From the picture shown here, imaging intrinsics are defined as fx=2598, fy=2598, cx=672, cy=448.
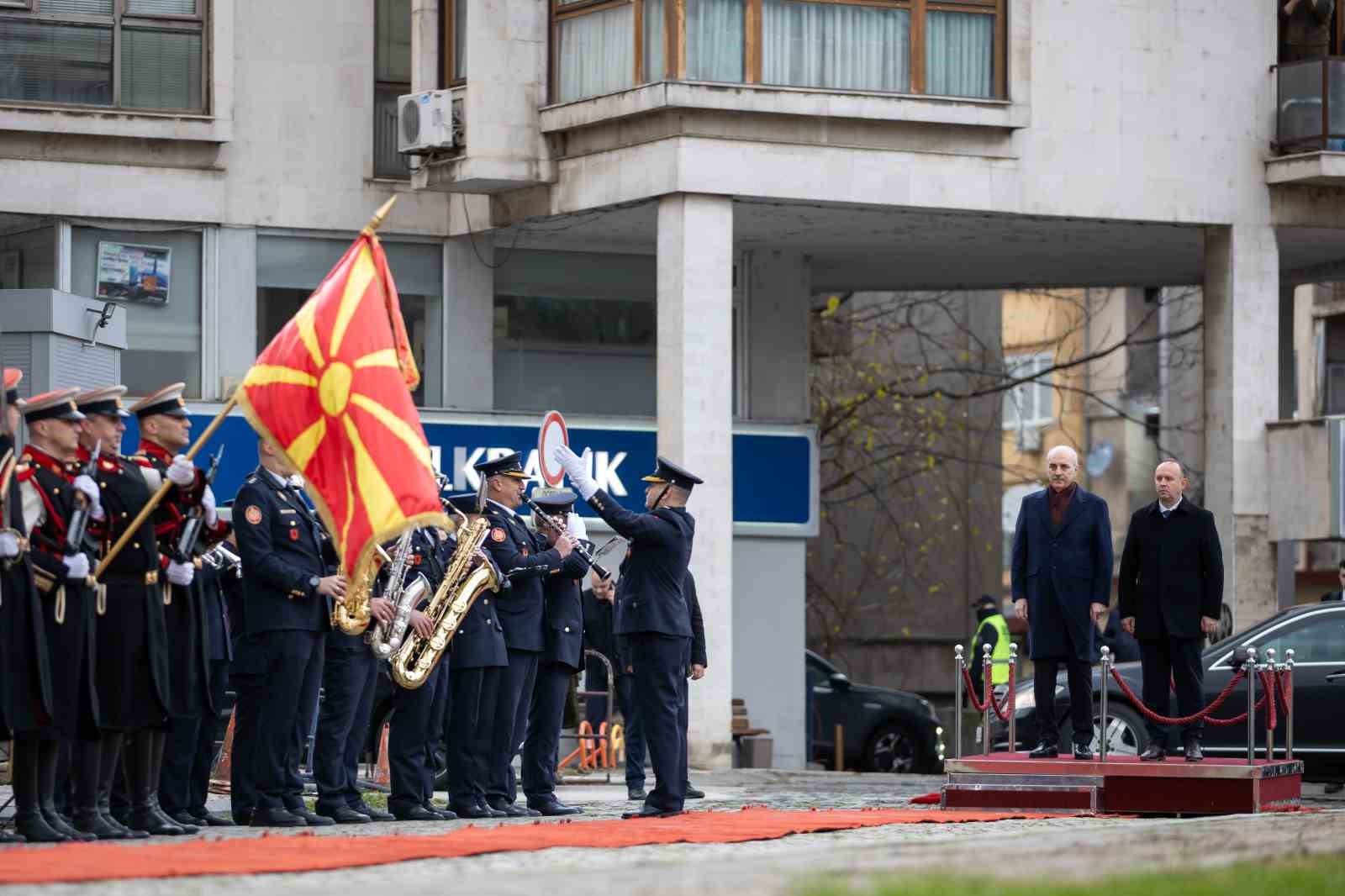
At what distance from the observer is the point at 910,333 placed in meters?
42.0

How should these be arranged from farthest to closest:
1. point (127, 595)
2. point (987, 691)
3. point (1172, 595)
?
point (987, 691) < point (1172, 595) < point (127, 595)

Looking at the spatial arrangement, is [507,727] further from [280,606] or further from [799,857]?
[799,857]

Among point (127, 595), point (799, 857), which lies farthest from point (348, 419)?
point (799, 857)

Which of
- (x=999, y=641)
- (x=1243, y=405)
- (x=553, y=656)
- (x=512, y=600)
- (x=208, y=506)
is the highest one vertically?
(x=1243, y=405)

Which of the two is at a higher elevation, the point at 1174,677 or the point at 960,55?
the point at 960,55

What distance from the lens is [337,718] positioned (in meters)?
14.2

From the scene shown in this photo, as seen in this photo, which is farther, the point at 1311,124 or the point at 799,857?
the point at 1311,124

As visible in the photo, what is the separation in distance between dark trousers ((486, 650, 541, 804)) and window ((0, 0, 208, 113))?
12.2m

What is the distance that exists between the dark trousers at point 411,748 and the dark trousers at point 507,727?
1.47ft

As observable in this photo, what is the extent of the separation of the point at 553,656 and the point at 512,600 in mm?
642

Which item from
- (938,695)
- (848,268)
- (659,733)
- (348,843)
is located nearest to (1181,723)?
(659,733)

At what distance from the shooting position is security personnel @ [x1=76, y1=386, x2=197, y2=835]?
492 inches

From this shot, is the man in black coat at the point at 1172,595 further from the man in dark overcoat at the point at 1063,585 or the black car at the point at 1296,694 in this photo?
the black car at the point at 1296,694

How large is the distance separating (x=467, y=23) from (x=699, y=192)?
3113 millimetres
